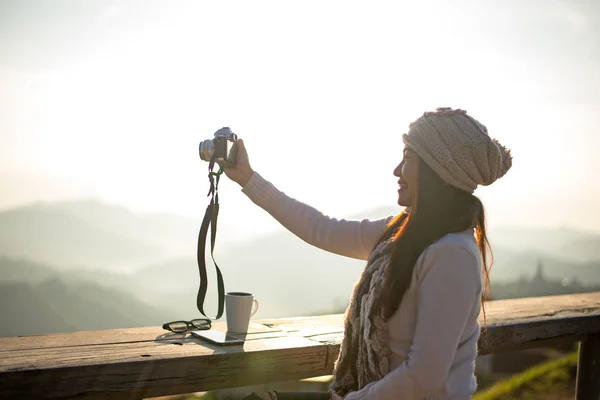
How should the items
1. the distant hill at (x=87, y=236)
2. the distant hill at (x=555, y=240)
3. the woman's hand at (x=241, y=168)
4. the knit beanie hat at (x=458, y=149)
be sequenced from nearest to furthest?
the knit beanie hat at (x=458, y=149)
the woman's hand at (x=241, y=168)
the distant hill at (x=555, y=240)
the distant hill at (x=87, y=236)

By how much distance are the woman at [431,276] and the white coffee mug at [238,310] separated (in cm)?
58

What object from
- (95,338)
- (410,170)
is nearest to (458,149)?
(410,170)

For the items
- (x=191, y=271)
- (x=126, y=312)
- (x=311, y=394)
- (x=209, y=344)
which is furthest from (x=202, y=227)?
(x=191, y=271)

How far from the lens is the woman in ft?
5.77

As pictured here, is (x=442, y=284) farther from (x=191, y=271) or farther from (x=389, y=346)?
(x=191, y=271)

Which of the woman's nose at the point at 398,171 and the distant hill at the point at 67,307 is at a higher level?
the woman's nose at the point at 398,171

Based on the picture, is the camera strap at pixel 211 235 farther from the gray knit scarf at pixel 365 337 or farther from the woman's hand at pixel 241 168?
the gray knit scarf at pixel 365 337

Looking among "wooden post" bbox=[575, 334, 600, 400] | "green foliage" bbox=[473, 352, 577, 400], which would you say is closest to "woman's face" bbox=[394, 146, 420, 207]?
"wooden post" bbox=[575, 334, 600, 400]

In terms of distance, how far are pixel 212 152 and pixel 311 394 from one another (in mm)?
1087

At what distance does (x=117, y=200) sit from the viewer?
5384 inches

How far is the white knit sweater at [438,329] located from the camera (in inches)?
68.7

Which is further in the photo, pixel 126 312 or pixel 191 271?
pixel 191 271

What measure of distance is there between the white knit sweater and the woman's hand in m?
1.01

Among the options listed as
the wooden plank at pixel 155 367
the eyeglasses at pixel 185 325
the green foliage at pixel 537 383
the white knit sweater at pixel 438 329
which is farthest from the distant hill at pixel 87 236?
the white knit sweater at pixel 438 329
